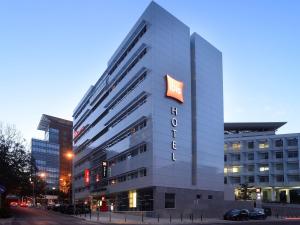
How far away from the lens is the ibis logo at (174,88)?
81.1m

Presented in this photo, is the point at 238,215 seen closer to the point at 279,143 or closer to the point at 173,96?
the point at 173,96

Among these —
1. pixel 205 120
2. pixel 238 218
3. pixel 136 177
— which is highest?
pixel 205 120

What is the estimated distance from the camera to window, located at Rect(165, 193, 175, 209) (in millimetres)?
78875

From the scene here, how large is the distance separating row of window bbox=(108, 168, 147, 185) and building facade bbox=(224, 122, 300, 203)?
5682cm

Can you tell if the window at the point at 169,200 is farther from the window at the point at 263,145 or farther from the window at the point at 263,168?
the window at the point at 263,145

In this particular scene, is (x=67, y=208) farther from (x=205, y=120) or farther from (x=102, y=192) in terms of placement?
(x=205, y=120)

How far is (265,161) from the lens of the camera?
156500 millimetres

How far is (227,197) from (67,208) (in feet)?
108

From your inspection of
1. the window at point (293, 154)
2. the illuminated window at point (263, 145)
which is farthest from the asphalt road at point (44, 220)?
the illuminated window at point (263, 145)

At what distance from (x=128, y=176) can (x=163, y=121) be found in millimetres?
15342

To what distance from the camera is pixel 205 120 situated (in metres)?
90.3

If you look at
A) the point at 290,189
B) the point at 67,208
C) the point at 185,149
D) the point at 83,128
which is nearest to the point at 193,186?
the point at 185,149

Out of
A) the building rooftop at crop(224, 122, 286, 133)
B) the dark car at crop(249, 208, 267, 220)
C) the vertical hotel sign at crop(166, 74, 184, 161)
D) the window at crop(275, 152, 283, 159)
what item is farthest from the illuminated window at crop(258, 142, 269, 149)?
the dark car at crop(249, 208, 267, 220)

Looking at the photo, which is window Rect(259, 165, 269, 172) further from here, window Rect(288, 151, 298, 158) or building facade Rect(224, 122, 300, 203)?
window Rect(288, 151, 298, 158)
